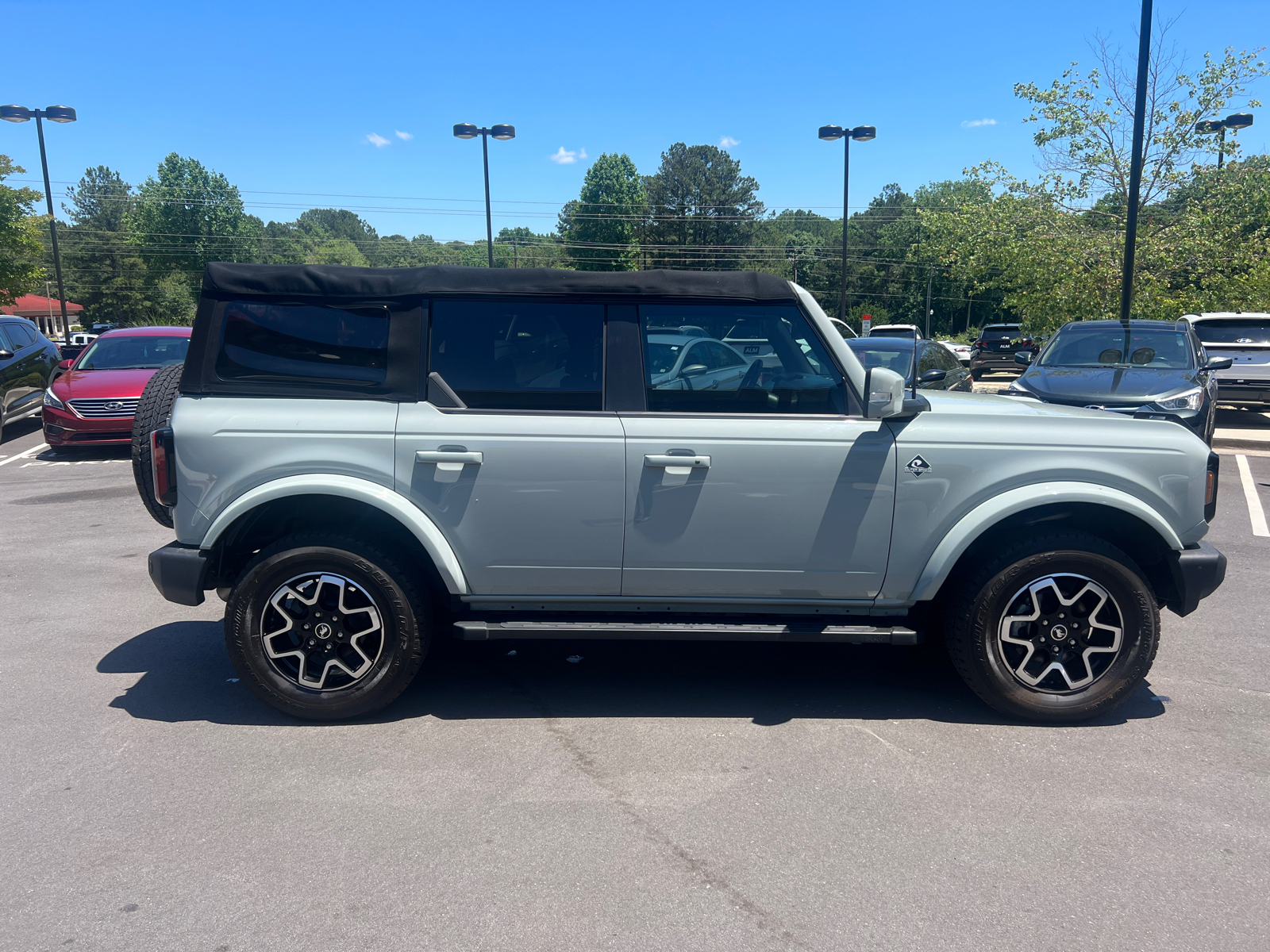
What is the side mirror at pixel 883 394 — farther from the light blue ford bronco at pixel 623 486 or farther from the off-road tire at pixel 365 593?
the off-road tire at pixel 365 593

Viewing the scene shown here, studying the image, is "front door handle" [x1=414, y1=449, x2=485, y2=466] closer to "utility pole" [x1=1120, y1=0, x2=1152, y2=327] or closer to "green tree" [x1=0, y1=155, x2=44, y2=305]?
"utility pole" [x1=1120, y1=0, x2=1152, y2=327]

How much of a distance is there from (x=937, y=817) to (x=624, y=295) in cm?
245

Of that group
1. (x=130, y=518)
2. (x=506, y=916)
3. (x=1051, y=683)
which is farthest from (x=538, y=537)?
(x=130, y=518)

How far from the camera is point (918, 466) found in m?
3.88

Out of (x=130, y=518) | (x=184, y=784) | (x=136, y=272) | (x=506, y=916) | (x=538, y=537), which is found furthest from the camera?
(x=136, y=272)

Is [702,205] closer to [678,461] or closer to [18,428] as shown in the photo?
[18,428]

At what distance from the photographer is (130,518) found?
8.34m

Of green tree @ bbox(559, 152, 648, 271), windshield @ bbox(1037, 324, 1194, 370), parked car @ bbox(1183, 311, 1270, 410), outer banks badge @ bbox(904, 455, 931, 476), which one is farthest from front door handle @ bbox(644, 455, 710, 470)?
green tree @ bbox(559, 152, 648, 271)

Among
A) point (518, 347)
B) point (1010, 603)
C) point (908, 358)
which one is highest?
point (518, 347)

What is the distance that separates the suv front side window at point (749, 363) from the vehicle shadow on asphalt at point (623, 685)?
139cm

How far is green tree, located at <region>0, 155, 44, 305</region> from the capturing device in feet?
86.6

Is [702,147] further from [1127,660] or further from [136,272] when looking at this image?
[1127,660]

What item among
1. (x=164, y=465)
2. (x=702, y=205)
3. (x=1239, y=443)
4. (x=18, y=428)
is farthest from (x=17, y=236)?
(x=702, y=205)

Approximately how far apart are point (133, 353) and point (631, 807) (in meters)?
12.3
